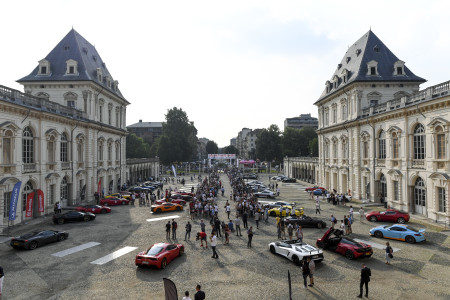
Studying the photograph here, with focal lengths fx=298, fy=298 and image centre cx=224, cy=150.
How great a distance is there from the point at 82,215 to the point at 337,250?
2125cm

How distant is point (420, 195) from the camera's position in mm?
26922

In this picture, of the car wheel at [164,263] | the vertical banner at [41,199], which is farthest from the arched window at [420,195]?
the vertical banner at [41,199]

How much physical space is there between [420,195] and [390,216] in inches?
182

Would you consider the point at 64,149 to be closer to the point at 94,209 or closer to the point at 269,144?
the point at 94,209

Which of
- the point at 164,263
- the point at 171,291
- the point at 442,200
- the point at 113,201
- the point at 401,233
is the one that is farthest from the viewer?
the point at 113,201

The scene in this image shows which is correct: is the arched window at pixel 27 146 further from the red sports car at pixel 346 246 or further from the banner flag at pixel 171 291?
the red sports car at pixel 346 246

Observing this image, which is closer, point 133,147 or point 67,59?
point 67,59

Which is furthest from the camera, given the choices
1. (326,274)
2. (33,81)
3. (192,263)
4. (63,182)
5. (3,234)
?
(33,81)

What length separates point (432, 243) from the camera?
18844 mm

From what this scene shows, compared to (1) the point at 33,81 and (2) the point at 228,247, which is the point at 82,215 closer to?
(2) the point at 228,247

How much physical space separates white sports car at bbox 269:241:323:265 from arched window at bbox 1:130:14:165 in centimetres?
2156

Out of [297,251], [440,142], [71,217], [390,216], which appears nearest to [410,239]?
[390,216]

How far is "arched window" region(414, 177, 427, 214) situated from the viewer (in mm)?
26416

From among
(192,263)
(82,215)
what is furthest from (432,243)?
(82,215)
